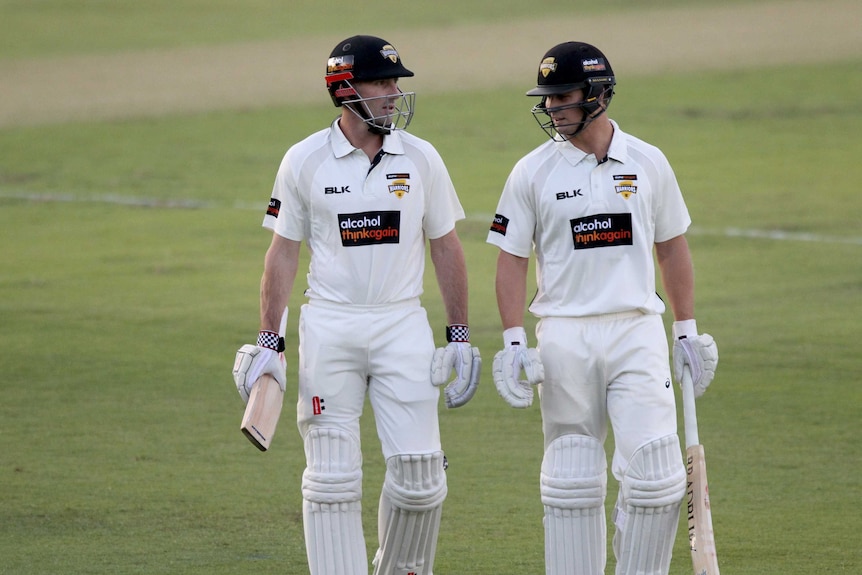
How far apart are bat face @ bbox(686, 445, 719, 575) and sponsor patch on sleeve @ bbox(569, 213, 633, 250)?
2.63ft

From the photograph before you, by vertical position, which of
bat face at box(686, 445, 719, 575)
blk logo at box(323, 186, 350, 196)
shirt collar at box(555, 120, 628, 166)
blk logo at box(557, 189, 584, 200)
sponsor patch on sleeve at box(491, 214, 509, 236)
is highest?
shirt collar at box(555, 120, 628, 166)

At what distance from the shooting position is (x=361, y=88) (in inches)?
223

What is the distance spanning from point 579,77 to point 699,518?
1.60 m

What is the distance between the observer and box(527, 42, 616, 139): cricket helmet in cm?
553

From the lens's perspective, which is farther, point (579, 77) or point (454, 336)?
point (454, 336)

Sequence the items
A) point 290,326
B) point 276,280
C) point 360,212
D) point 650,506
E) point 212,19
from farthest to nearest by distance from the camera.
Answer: point 212,19 < point 290,326 < point 276,280 < point 360,212 < point 650,506

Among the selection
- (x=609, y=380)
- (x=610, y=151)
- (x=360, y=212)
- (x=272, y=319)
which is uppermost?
(x=610, y=151)

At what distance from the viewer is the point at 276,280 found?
567 cm

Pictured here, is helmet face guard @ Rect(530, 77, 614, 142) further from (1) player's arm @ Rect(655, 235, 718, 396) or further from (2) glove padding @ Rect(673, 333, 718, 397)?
(2) glove padding @ Rect(673, 333, 718, 397)

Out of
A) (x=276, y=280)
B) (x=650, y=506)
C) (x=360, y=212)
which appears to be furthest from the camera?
(x=276, y=280)

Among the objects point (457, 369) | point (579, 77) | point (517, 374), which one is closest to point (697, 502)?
point (517, 374)

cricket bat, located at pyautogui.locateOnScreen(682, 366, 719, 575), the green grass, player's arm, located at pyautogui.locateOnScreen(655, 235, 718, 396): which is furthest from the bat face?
the green grass

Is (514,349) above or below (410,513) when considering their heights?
above

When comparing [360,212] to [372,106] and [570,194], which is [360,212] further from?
[570,194]
